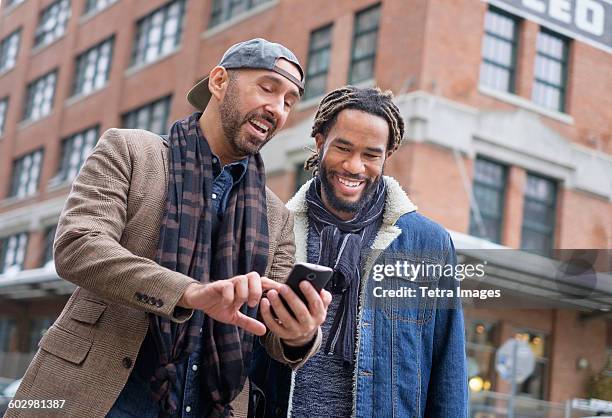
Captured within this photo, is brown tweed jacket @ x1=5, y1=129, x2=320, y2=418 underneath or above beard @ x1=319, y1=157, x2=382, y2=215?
underneath

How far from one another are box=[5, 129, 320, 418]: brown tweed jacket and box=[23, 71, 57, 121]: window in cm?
1490

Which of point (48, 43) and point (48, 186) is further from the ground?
point (48, 43)

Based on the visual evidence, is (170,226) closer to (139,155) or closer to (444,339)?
(139,155)

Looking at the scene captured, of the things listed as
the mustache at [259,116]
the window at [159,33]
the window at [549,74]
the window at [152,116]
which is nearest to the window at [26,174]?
the window at [152,116]

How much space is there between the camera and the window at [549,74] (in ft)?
32.8

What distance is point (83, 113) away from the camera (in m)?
17.4

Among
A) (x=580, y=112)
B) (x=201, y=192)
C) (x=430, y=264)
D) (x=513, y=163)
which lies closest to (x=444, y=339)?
(x=430, y=264)

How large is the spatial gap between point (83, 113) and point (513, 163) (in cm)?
928

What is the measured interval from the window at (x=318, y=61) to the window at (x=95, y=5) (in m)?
5.05

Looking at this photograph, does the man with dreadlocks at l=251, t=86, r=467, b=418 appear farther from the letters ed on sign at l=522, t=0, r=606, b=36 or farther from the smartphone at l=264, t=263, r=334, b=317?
the letters ed on sign at l=522, t=0, r=606, b=36

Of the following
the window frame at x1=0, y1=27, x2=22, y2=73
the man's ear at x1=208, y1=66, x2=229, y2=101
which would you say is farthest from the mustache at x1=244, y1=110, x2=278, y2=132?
the window frame at x1=0, y1=27, x2=22, y2=73

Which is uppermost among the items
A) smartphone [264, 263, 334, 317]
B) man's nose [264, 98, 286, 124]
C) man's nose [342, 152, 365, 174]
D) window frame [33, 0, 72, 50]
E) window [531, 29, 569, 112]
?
window frame [33, 0, 72, 50]

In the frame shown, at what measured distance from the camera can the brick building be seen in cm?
1035

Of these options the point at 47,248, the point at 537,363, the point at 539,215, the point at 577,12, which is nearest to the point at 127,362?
the point at 577,12
